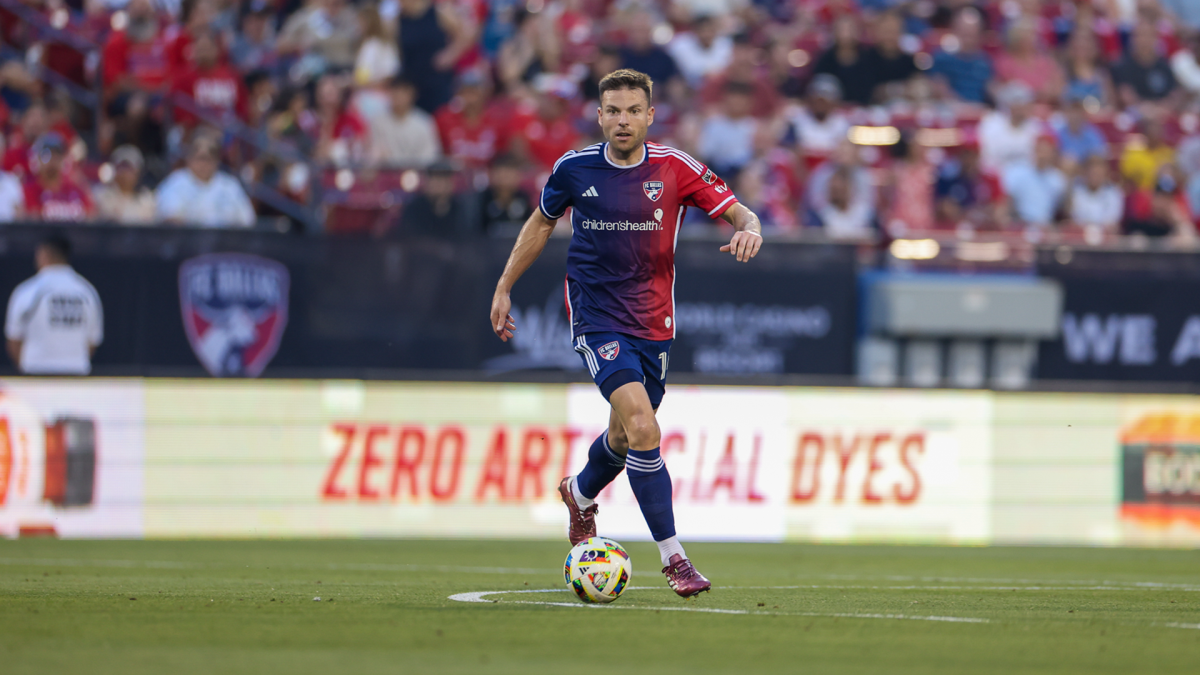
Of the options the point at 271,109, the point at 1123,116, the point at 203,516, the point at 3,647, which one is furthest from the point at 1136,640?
the point at 1123,116

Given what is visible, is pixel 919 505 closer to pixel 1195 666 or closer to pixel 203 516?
pixel 203 516

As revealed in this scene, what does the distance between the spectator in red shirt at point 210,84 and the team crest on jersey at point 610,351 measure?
9.73 metres

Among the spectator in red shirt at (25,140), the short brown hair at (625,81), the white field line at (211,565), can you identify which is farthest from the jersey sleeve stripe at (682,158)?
the spectator in red shirt at (25,140)

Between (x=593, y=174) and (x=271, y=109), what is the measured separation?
962cm

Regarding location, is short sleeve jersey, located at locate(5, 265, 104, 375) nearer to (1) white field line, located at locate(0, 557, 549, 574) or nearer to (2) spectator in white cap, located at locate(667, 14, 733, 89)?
(1) white field line, located at locate(0, 557, 549, 574)

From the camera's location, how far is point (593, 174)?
694 centimetres

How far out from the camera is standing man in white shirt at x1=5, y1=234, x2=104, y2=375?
13.1 m

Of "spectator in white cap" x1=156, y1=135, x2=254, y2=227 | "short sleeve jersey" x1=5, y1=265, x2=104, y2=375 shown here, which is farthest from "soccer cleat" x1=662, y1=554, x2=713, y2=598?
"spectator in white cap" x1=156, y1=135, x2=254, y2=227

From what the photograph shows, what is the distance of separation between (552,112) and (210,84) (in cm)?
342

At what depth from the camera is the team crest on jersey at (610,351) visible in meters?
6.81

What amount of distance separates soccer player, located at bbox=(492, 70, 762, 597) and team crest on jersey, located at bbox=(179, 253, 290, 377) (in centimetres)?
738

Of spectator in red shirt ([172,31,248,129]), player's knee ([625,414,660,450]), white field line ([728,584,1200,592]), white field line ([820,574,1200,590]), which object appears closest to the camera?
player's knee ([625,414,660,450])

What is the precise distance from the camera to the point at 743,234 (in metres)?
6.42

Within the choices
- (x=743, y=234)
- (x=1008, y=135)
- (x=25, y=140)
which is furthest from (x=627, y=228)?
(x=1008, y=135)
